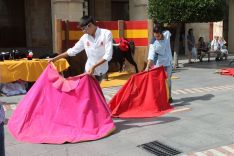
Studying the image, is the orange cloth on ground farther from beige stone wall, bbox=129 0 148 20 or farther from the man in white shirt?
beige stone wall, bbox=129 0 148 20

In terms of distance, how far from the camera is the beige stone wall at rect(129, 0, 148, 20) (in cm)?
1816

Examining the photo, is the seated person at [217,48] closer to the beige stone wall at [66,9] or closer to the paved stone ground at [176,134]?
the beige stone wall at [66,9]

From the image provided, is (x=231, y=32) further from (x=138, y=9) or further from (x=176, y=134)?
(x=176, y=134)

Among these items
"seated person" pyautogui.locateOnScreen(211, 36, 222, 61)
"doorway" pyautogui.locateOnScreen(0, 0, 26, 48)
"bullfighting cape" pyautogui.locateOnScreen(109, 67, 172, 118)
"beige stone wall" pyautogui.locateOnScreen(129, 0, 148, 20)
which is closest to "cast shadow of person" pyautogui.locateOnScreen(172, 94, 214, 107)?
"bullfighting cape" pyautogui.locateOnScreen(109, 67, 172, 118)

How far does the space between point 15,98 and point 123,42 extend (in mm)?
4633

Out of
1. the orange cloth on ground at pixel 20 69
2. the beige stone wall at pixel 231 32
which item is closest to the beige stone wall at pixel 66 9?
the orange cloth on ground at pixel 20 69

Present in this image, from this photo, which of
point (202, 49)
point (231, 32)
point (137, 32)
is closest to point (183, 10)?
point (137, 32)

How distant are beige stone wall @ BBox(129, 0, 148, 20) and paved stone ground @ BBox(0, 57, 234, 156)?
29.4 ft

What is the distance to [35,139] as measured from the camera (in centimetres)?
618

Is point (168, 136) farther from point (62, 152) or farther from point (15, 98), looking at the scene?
point (15, 98)

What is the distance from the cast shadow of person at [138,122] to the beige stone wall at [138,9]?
36.4 ft

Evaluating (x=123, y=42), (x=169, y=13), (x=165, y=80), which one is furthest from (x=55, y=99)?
(x=169, y=13)

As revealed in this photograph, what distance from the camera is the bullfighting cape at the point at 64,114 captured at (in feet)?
20.5

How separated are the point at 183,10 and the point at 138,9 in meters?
2.95
